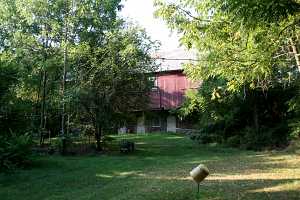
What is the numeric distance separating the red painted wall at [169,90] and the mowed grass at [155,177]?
53.6ft

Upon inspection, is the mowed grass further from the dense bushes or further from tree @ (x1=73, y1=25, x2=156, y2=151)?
the dense bushes

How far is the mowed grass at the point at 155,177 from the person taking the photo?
11.6m

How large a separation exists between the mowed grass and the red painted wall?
53.6 feet

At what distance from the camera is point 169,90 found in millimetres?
39344

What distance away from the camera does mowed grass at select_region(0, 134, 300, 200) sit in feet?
38.2

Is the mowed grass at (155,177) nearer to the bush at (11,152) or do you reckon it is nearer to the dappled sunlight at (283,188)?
the dappled sunlight at (283,188)

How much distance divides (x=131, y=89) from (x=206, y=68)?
10.8 metres

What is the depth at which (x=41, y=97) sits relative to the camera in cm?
2870

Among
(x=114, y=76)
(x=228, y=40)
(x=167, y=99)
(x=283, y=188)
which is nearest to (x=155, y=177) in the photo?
(x=283, y=188)

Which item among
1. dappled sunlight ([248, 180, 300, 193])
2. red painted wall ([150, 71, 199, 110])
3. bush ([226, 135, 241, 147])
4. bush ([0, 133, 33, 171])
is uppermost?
red painted wall ([150, 71, 199, 110])

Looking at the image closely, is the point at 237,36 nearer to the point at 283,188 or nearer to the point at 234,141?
the point at 283,188

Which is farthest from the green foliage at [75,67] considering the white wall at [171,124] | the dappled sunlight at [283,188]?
the white wall at [171,124]

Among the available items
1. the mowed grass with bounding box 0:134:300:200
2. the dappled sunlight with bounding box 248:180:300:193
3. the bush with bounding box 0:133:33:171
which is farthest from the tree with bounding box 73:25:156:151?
the dappled sunlight with bounding box 248:180:300:193

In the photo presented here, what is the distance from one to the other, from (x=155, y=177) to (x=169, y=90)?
979 inches
